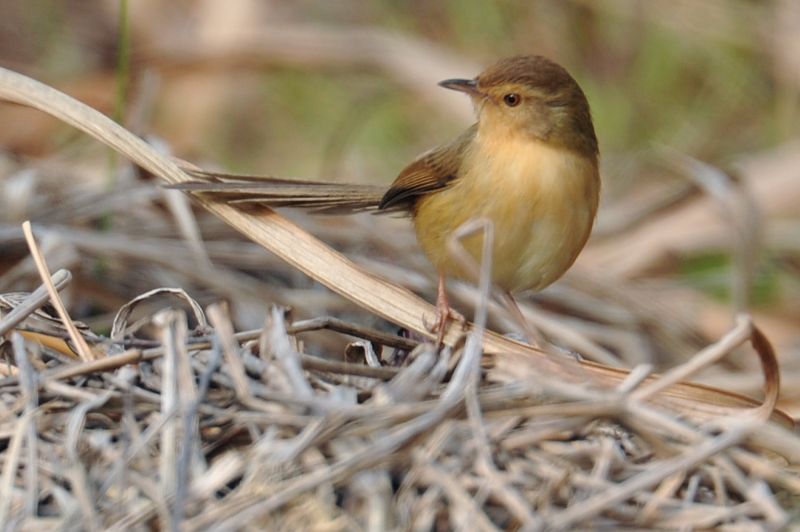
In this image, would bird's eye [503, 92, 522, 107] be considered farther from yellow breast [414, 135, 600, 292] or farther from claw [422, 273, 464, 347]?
claw [422, 273, 464, 347]

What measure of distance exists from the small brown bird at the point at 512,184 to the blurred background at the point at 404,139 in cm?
79

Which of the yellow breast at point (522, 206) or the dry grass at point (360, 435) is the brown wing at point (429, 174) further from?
the dry grass at point (360, 435)

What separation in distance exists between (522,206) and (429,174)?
38cm

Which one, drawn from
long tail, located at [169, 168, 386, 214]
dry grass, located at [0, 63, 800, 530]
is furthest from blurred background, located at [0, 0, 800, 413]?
dry grass, located at [0, 63, 800, 530]

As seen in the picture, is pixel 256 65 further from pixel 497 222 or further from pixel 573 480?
pixel 573 480

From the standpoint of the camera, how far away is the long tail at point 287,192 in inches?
110

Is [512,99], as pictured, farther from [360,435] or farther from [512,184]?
[360,435]

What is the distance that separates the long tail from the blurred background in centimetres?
78

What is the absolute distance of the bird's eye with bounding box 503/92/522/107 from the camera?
3.45 meters

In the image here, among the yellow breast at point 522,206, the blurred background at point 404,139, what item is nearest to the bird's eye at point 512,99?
the yellow breast at point 522,206

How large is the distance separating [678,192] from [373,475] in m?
3.48

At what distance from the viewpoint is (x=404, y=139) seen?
7.69 metres

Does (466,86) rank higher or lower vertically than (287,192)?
higher

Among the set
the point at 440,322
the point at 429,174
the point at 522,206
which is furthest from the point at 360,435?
the point at 429,174
